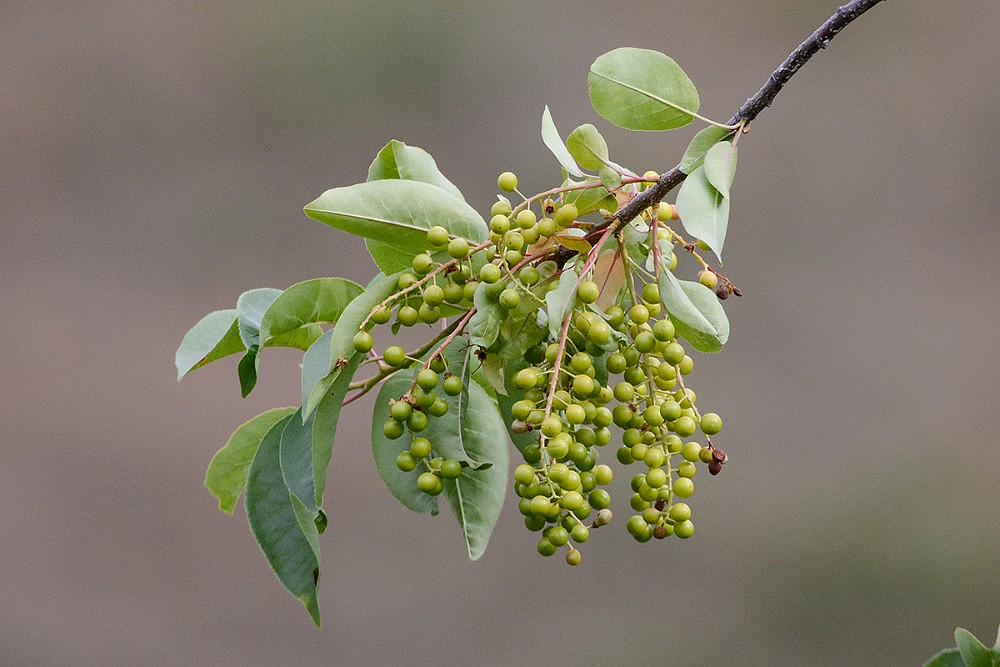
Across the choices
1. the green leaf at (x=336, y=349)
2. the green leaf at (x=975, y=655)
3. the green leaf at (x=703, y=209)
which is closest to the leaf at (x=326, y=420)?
the green leaf at (x=336, y=349)

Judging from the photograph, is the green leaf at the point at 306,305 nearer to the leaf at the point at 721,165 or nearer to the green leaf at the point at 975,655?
the leaf at the point at 721,165

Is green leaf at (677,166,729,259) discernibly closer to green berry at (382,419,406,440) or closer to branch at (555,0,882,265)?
branch at (555,0,882,265)

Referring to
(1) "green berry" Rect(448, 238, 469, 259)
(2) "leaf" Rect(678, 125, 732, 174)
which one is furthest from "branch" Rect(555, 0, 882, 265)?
(1) "green berry" Rect(448, 238, 469, 259)

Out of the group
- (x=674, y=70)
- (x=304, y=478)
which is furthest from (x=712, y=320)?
(x=304, y=478)

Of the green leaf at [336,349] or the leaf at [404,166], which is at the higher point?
the leaf at [404,166]

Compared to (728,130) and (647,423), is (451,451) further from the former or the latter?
(728,130)

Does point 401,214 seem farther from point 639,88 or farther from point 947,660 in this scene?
point 947,660
